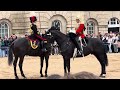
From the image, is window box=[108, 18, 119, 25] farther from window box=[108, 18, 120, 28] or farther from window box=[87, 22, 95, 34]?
window box=[87, 22, 95, 34]

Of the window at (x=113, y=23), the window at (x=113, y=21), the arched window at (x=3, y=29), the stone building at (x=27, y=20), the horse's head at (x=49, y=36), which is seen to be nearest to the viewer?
the horse's head at (x=49, y=36)

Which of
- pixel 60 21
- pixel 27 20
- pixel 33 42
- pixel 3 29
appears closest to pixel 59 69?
pixel 33 42

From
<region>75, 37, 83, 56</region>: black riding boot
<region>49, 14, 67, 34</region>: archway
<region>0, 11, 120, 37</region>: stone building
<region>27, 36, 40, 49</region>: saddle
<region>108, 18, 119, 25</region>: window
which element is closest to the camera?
<region>75, 37, 83, 56</region>: black riding boot

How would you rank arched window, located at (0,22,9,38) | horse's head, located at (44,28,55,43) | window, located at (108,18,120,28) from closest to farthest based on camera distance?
horse's head, located at (44,28,55,43), arched window, located at (0,22,9,38), window, located at (108,18,120,28)

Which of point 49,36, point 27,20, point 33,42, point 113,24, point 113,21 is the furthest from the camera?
point 113,21

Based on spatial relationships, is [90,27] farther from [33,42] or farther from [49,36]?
[49,36]

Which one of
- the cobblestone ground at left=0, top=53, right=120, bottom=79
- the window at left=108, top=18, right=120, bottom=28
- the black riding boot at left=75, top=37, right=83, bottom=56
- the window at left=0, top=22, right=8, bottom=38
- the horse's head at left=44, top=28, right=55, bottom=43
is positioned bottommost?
the cobblestone ground at left=0, top=53, right=120, bottom=79

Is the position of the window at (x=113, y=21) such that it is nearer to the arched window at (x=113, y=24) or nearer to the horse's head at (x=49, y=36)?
the arched window at (x=113, y=24)

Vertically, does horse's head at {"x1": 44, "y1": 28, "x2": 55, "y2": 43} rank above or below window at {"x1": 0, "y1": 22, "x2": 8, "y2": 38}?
below

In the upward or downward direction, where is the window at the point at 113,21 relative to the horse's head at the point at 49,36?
upward

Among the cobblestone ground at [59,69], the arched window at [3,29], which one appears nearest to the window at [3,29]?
the arched window at [3,29]

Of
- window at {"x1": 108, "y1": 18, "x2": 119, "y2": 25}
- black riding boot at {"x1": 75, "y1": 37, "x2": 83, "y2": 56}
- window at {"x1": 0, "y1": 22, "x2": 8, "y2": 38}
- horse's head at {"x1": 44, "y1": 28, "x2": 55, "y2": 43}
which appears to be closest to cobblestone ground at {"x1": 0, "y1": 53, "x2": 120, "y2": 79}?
black riding boot at {"x1": 75, "y1": 37, "x2": 83, "y2": 56}
